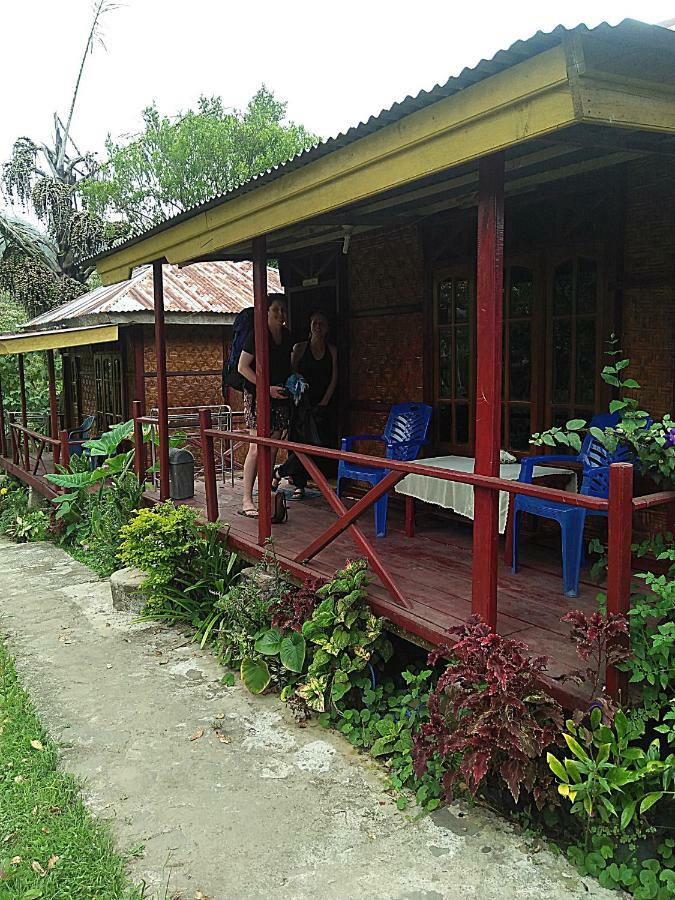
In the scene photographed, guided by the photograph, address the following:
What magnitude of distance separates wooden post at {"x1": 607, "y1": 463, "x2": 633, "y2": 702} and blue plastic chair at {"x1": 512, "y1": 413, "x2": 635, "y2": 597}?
38.3 inches

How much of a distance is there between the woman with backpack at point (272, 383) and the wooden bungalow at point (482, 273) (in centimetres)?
37

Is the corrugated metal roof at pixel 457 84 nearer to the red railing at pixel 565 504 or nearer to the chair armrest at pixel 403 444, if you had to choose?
the red railing at pixel 565 504

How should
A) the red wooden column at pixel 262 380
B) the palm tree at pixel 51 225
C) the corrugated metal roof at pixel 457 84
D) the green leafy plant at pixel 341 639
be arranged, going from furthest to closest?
the palm tree at pixel 51 225, the red wooden column at pixel 262 380, the green leafy plant at pixel 341 639, the corrugated metal roof at pixel 457 84

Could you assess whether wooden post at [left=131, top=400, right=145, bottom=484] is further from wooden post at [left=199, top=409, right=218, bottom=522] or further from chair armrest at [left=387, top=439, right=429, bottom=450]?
chair armrest at [left=387, top=439, right=429, bottom=450]

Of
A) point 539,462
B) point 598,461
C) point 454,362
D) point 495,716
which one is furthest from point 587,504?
point 454,362

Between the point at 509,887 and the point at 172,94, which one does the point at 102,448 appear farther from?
the point at 172,94

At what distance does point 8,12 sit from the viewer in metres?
41.6

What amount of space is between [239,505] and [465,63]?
4997 mm

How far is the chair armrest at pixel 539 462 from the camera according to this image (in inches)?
188

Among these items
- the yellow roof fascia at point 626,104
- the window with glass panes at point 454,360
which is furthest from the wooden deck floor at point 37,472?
the yellow roof fascia at point 626,104

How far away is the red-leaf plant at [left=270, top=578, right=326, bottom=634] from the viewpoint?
5.04 meters

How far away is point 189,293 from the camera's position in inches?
490

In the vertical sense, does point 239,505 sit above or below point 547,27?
below

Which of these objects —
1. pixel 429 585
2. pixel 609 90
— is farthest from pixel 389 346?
pixel 609 90
